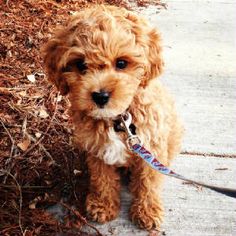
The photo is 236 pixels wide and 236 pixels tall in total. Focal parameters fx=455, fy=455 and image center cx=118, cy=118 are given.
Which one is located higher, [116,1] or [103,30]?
[103,30]

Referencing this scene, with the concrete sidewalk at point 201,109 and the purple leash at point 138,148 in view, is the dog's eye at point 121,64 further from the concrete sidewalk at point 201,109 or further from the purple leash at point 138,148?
the concrete sidewalk at point 201,109

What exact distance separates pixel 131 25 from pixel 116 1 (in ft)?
12.4

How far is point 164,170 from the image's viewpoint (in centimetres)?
285

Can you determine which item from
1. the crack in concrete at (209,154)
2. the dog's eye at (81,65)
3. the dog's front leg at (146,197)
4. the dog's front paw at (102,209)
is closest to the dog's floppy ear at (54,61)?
the dog's eye at (81,65)

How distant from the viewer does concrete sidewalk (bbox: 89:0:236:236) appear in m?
3.70

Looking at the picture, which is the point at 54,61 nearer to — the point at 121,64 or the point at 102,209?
the point at 121,64

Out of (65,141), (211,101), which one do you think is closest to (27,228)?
(65,141)

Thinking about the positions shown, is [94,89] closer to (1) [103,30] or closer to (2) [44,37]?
(1) [103,30]

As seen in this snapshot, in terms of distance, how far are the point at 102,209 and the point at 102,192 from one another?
15cm

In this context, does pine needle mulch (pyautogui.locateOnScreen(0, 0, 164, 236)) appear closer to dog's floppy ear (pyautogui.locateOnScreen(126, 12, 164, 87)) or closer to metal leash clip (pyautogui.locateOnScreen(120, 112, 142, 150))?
metal leash clip (pyautogui.locateOnScreen(120, 112, 142, 150))

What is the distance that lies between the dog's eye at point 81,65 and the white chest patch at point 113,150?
0.51m

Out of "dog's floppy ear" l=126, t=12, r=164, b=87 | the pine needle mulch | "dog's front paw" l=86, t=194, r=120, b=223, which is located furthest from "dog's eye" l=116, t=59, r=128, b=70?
the pine needle mulch

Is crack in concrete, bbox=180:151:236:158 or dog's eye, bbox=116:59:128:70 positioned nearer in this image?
dog's eye, bbox=116:59:128:70

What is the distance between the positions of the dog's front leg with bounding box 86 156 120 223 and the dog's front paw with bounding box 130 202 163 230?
0.17 meters
